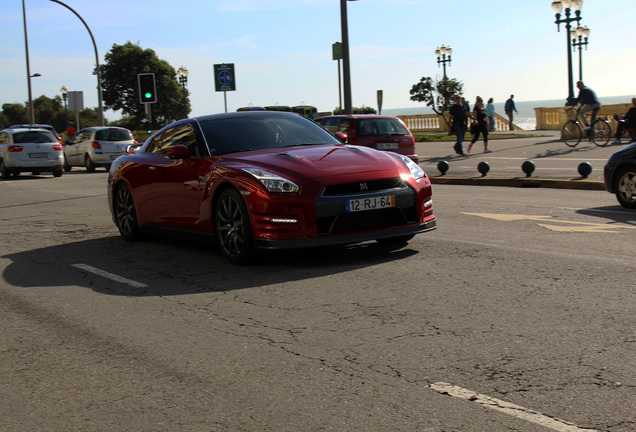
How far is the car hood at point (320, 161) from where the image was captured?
23.4ft

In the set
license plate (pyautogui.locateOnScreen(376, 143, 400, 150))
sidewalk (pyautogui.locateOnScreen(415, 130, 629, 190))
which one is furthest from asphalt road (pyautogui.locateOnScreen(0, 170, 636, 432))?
license plate (pyautogui.locateOnScreen(376, 143, 400, 150))

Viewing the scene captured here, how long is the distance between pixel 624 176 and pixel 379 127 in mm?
8136

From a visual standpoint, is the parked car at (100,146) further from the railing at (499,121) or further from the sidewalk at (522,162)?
the railing at (499,121)

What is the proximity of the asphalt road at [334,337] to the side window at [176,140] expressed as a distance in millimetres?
1188

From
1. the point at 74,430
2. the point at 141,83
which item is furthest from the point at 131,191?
the point at 141,83

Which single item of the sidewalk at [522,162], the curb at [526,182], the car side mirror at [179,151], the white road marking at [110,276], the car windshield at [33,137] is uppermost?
the car windshield at [33,137]

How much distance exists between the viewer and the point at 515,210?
1098cm

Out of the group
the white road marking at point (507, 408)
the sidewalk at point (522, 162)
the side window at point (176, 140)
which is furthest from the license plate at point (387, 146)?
the white road marking at point (507, 408)

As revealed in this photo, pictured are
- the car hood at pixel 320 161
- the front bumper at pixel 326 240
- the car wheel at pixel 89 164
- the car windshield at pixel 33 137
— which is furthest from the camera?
the car wheel at pixel 89 164

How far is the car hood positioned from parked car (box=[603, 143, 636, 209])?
470cm

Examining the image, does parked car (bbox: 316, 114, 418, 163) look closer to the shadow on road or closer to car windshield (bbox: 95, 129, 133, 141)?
the shadow on road

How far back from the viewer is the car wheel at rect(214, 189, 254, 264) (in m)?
7.20

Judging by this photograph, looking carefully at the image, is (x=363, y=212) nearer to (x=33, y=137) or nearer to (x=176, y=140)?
(x=176, y=140)

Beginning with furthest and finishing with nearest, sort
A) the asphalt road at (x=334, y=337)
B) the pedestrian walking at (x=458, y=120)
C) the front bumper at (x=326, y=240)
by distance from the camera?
1. the pedestrian walking at (x=458, y=120)
2. the front bumper at (x=326, y=240)
3. the asphalt road at (x=334, y=337)
